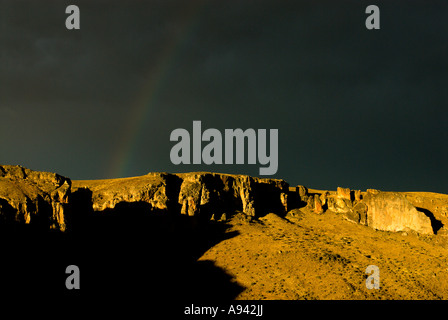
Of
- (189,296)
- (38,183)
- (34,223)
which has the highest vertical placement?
(38,183)

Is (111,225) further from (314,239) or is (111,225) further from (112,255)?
(314,239)

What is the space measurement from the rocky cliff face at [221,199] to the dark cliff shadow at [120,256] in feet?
9.72

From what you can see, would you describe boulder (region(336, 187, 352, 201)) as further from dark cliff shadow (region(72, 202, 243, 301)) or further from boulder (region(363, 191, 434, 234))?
dark cliff shadow (region(72, 202, 243, 301))

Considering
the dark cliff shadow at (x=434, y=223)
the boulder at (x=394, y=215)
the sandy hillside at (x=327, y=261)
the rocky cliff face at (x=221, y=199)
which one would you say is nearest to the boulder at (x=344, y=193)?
the rocky cliff face at (x=221, y=199)

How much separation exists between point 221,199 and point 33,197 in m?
54.0

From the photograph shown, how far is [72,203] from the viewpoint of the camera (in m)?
68.5

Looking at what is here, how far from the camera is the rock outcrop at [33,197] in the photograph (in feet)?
182

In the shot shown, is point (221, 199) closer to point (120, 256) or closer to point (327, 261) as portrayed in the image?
point (120, 256)

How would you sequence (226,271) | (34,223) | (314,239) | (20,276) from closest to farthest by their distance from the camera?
1. (20,276)
2. (34,223)
3. (226,271)
4. (314,239)

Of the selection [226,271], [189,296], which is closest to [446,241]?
[226,271]

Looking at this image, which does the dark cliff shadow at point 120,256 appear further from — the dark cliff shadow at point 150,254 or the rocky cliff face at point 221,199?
the rocky cliff face at point 221,199

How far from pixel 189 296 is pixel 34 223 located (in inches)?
1206

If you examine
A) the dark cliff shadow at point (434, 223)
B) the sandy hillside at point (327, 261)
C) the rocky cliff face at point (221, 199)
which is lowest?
the sandy hillside at point (327, 261)

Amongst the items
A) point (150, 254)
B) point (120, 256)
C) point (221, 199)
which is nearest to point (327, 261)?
point (221, 199)
